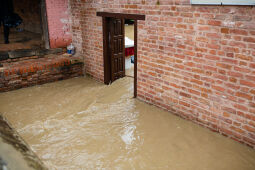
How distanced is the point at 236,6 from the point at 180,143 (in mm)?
2252

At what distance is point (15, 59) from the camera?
669cm

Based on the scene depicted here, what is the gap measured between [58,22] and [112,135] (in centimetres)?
438

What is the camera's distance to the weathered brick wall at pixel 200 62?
348 cm

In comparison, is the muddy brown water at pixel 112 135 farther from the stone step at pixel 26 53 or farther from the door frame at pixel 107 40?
the stone step at pixel 26 53

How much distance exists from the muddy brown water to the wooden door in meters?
0.92

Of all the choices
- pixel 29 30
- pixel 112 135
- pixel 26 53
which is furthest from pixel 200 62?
pixel 29 30

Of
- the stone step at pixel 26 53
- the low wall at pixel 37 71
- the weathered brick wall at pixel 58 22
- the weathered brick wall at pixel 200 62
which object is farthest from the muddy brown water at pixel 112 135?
the weathered brick wall at pixel 58 22

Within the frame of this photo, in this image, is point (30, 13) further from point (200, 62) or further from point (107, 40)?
point (200, 62)

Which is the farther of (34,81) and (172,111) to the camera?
(34,81)

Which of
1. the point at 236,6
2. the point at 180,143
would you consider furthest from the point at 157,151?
the point at 236,6

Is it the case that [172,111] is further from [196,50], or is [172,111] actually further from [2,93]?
[2,93]

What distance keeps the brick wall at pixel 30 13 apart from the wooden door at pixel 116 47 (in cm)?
500

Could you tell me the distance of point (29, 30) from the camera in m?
10.9

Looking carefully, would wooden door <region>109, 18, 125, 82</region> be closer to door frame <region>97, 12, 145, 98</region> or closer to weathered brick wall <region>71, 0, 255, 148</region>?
door frame <region>97, 12, 145, 98</region>
